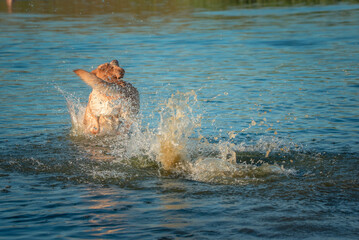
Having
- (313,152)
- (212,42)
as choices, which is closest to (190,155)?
(313,152)

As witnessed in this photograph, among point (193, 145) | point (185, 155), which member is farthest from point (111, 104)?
point (185, 155)

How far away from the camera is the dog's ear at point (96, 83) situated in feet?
28.0

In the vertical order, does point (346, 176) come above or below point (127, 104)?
below

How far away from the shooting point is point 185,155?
788 cm

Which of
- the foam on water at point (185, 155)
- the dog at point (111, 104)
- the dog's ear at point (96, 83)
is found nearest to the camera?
the foam on water at point (185, 155)

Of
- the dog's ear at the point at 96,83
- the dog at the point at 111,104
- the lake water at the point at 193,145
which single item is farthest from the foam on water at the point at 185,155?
the dog's ear at the point at 96,83

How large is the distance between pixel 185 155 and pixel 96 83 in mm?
1994

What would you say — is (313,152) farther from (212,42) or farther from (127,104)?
(212,42)

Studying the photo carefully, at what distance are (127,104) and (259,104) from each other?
3.43 m

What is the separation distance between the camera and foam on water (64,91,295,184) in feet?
24.2

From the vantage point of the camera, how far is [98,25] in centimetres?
2764

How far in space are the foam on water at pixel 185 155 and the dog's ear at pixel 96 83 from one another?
783 millimetres

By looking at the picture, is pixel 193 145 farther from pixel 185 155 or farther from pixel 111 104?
pixel 111 104

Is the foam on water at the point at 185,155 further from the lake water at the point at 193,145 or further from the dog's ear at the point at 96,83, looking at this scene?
the dog's ear at the point at 96,83
